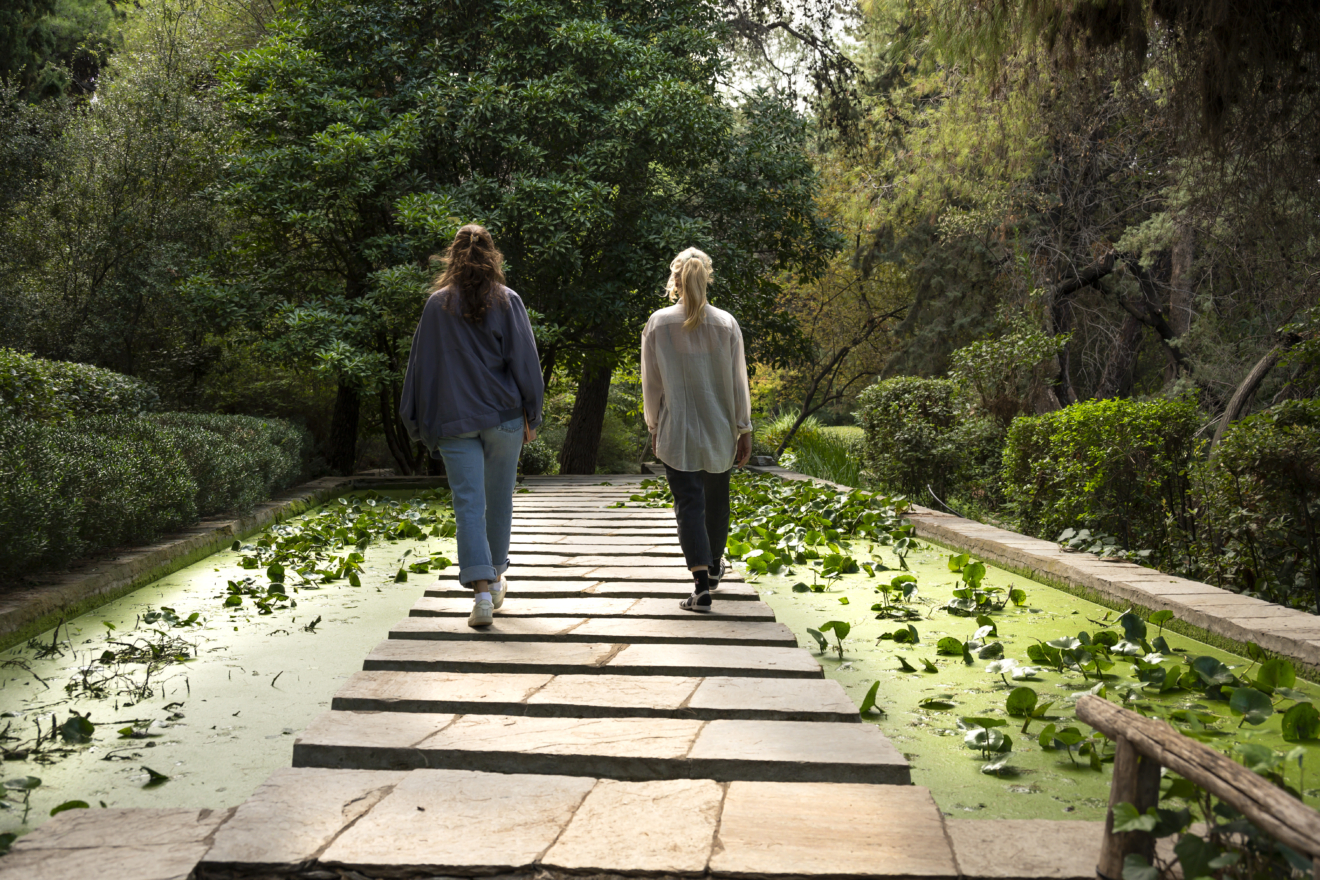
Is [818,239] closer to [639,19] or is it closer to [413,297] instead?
[639,19]

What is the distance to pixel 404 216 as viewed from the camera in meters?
11.1

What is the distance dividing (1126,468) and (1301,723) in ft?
12.3

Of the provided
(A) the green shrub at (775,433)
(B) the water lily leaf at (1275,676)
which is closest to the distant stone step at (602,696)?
(B) the water lily leaf at (1275,676)

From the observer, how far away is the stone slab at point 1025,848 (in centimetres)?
211

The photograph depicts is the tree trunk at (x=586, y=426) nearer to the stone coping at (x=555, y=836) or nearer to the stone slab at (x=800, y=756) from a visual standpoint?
the stone slab at (x=800, y=756)

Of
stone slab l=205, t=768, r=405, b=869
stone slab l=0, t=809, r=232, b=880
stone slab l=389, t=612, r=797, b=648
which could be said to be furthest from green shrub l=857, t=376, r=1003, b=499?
stone slab l=0, t=809, r=232, b=880

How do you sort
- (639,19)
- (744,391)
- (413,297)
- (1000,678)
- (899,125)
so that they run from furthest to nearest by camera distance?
(899,125), (639,19), (413,297), (744,391), (1000,678)

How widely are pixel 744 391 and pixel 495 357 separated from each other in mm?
1266

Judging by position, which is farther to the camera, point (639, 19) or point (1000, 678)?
point (639, 19)

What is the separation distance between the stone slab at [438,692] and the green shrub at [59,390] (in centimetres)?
422

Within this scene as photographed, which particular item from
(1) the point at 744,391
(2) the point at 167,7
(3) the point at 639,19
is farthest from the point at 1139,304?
(2) the point at 167,7

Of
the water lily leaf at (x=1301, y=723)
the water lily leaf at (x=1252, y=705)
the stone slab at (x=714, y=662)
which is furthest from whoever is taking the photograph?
the stone slab at (x=714, y=662)

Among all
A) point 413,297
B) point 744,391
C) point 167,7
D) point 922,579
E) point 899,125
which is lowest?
point 922,579

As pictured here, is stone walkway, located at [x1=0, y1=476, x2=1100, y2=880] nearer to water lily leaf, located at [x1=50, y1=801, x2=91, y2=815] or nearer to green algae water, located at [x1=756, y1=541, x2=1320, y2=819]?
water lily leaf, located at [x1=50, y1=801, x2=91, y2=815]
